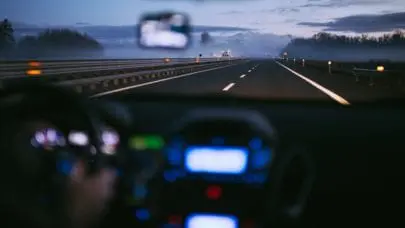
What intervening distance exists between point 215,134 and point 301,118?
4.33m

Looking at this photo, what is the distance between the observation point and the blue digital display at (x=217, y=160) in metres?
3.83

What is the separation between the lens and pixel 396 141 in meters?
7.40

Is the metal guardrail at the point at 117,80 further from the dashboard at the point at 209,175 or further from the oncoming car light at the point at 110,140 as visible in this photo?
the oncoming car light at the point at 110,140

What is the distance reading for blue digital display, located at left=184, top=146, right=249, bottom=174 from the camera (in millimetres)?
3830

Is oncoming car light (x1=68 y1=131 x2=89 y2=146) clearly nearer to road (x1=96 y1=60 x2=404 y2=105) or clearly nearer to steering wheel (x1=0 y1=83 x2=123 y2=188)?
steering wheel (x1=0 y1=83 x2=123 y2=188)

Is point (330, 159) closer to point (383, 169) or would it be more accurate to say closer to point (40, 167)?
point (383, 169)

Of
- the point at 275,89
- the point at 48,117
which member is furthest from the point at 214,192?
the point at 275,89

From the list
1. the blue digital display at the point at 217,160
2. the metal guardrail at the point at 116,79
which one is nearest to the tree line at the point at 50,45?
the blue digital display at the point at 217,160

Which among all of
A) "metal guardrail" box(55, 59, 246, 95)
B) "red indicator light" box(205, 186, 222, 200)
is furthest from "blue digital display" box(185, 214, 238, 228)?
"metal guardrail" box(55, 59, 246, 95)

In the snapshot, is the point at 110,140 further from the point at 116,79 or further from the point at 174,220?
the point at 116,79

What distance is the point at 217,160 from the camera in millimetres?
3871

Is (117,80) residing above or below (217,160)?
below

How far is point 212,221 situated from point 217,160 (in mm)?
412

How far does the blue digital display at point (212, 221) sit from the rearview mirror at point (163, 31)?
1.30 m
